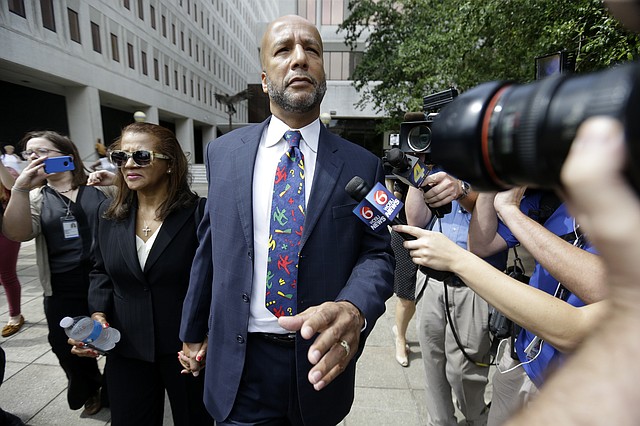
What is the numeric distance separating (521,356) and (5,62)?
740 inches

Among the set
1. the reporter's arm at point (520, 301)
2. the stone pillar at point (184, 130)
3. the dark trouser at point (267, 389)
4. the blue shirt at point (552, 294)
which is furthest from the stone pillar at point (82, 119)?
the blue shirt at point (552, 294)

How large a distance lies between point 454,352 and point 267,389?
1.41 m

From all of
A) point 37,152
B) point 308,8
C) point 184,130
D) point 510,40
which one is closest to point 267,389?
point 37,152

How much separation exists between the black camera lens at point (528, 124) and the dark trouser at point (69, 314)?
288 centimetres

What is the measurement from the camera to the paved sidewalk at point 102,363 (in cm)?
260

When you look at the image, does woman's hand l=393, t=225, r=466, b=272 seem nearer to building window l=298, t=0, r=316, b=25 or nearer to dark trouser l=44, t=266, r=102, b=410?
dark trouser l=44, t=266, r=102, b=410

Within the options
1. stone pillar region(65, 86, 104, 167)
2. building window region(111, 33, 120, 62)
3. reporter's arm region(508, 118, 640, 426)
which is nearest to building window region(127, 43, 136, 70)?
building window region(111, 33, 120, 62)

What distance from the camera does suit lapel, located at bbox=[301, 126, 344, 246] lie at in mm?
1468

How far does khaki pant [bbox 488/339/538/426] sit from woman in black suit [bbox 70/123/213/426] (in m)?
1.67

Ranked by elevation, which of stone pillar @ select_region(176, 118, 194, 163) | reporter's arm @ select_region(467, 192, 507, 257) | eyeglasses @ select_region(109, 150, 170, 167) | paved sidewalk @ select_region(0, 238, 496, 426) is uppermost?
stone pillar @ select_region(176, 118, 194, 163)

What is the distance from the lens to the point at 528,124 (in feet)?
1.74

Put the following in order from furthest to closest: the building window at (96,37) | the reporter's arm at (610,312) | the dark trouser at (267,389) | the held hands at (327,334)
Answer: the building window at (96,37) → the dark trouser at (267,389) → the held hands at (327,334) → the reporter's arm at (610,312)

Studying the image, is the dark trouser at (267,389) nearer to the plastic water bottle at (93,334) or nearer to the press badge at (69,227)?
the plastic water bottle at (93,334)

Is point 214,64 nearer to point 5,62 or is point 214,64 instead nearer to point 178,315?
point 5,62
